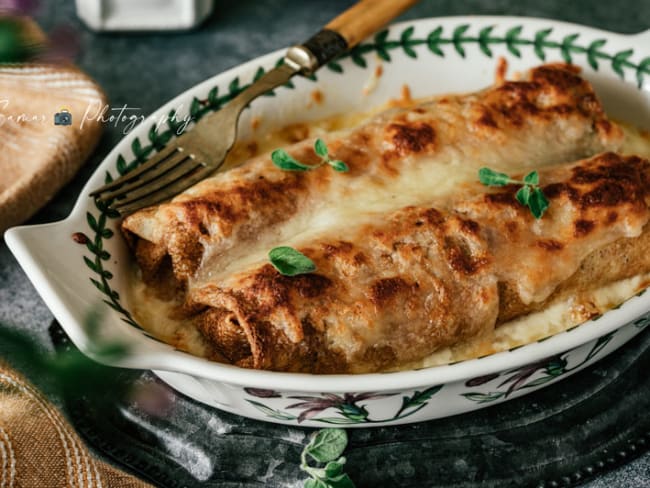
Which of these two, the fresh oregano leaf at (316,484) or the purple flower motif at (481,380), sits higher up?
the purple flower motif at (481,380)

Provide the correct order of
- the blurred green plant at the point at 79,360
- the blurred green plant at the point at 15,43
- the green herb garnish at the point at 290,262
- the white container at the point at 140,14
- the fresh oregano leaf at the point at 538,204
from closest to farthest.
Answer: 1. the blurred green plant at the point at 79,360
2. the green herb garnish at the point at 290,262
3. the fresh oregano leaf at the point at 538,204
4. the blurred green plant at the point at 15,43
5. the white container at the point at 140,14

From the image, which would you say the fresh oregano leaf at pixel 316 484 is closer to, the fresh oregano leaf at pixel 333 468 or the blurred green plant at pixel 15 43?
the fresh oregano leaf at pixel 333 468

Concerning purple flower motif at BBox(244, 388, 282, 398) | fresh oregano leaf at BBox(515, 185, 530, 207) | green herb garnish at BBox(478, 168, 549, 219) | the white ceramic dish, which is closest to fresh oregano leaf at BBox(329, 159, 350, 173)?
green herb garnish at BBox(478, 168, 549, 219)

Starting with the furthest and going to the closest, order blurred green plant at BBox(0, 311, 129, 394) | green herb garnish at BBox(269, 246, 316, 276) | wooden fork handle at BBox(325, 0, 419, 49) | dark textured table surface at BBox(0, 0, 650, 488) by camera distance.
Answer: dark textured table surface at BBox(0, 0, 650, 488) → wooden fork handle at BBox(325, 0, 419, 49) → green herb garnish at BBox(269, 246, 316, 276) → blurred green plant at BBox(0, 311, 129, 394)

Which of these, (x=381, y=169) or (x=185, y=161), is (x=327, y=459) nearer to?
(x=381, y=169)

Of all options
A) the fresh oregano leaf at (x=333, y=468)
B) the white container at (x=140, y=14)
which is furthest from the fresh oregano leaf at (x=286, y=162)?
the white container at (x=140, y=14)

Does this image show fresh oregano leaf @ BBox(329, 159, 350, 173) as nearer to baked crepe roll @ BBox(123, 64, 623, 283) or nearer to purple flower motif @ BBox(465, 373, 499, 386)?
baked crepe roll @ BBox(123, 64, 623, 283)

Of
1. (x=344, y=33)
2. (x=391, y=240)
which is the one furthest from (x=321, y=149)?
(x=344, y=33)
